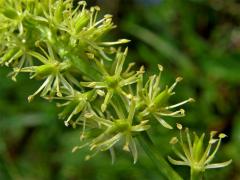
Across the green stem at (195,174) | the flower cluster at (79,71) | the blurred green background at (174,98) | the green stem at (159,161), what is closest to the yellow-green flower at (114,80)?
the flower cluster at (79,71)

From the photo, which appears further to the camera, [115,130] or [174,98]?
[174,98]

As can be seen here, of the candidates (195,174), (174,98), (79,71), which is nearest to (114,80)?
(79,71)

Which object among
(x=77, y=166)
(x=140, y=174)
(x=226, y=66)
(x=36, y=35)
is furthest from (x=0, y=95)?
(x=36, y=35)

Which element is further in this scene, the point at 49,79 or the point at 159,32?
the point at 159,32

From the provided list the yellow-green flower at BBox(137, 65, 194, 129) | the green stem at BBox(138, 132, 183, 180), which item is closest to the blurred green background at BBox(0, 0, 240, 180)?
the yellow-green flower at BBox(137, 65, 194, 129)

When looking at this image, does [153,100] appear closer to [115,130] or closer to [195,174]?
[115,130]

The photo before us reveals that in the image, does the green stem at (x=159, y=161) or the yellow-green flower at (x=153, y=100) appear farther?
the yellow-green flower at (x=153, y=100)

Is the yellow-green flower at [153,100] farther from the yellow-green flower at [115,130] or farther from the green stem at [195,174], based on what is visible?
the green stem at [195,174]

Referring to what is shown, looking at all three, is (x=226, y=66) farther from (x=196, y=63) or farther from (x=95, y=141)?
(x=95, y=141)
